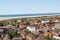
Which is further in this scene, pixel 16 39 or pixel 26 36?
pixel 26 36

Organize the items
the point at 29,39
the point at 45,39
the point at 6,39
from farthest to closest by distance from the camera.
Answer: the point at 29,39
the point at 6,39
the point at 45,39

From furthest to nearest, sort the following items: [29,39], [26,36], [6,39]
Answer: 1. [26,36]
2. [29,39]
3. [6,39]

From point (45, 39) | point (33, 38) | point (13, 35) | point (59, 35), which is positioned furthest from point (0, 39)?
point (59, 35)

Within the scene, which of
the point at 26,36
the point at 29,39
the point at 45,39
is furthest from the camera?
the point at 26,36

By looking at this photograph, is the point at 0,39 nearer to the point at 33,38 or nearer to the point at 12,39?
the point at 12,39

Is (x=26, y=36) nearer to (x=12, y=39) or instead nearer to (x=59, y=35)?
(x=12, y=39)

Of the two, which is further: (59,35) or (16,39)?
(59,35)

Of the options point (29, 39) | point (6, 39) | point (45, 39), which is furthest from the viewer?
point (29, 39)

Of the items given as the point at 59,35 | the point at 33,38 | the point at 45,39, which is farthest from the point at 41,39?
the point at 59,35
